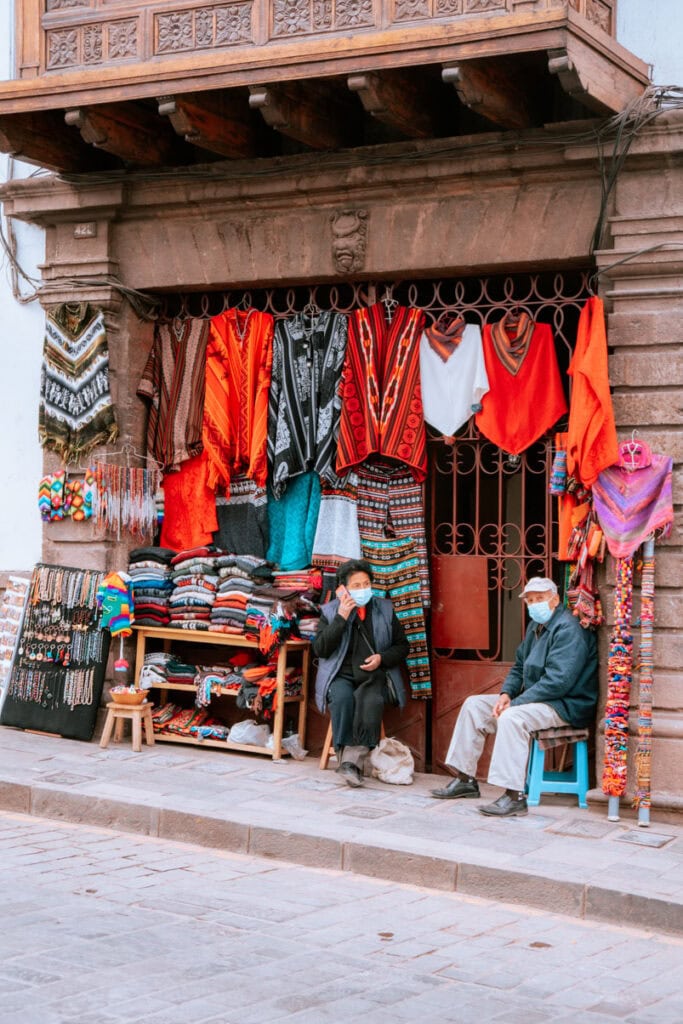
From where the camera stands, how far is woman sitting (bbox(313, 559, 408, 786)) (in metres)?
8.70

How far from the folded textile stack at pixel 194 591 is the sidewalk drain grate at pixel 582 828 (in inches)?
120

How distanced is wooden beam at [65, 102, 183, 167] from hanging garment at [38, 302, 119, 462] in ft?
3.86

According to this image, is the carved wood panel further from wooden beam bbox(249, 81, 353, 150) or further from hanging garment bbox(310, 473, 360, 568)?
hanging garment bbox(310, 473, 360, 568)

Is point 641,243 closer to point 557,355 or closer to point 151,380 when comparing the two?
point 557,355

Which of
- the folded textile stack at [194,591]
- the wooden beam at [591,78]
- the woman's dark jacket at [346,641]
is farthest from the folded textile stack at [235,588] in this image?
the wooden beam at [591,78]

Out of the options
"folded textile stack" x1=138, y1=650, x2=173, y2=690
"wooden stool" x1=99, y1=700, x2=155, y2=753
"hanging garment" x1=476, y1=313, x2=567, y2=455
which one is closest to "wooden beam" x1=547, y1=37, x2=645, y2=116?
"hanging garment" x1=476, y1=313, x2=567, y2=455

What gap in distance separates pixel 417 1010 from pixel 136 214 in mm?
6605

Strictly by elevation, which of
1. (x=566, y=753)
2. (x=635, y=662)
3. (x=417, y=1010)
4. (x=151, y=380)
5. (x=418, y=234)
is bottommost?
(x=417, y=1010)

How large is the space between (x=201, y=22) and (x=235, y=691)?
431 cm

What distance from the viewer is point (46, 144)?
949cm

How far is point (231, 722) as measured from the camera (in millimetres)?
9961

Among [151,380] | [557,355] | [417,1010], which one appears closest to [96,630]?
[151,380]

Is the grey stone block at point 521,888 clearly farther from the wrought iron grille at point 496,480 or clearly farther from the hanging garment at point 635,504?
the wrought iron grille at point 496,480

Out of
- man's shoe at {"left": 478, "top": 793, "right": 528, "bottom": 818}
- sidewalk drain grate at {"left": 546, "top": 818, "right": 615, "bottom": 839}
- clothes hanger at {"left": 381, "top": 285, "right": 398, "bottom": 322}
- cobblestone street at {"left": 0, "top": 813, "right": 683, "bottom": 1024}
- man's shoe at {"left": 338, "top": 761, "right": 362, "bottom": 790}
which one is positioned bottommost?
cobblestone street at {"left": 0, "top": 813, "right": 683, "bottom": 1024}
